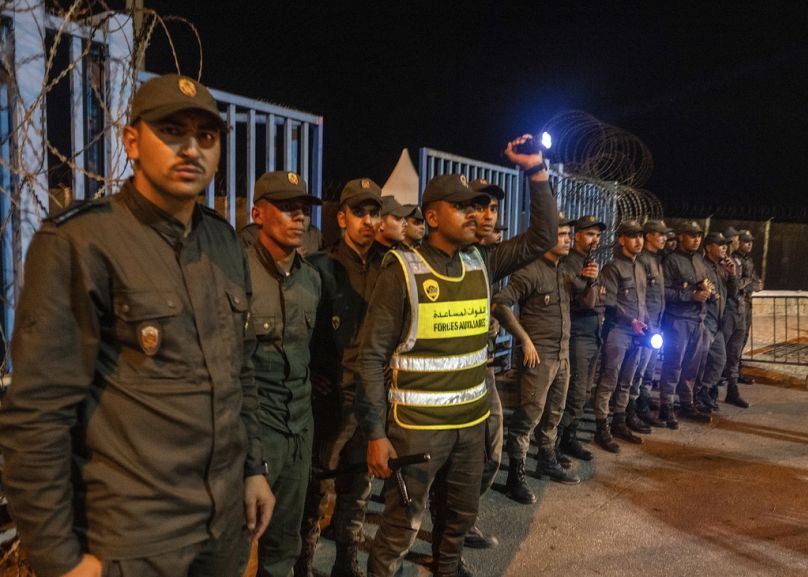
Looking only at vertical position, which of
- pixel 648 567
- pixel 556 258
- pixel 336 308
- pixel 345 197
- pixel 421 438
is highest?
pixel 345 197

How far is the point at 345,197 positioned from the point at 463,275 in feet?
4.08

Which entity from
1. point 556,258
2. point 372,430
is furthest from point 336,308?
point 556,258

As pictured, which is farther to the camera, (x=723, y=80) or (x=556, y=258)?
(x=723, y=80)

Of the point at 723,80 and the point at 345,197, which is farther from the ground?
the point at 723,80

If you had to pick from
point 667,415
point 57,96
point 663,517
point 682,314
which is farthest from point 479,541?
point 682,314

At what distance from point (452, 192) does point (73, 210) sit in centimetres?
187

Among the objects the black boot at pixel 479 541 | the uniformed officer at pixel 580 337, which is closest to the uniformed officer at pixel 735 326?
the uniformed officer at pixel 580 337

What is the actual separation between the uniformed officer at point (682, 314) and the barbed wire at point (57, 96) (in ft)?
19.1

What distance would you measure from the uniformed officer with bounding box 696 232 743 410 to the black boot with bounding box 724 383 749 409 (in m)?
0.33

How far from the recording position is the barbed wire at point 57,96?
287 centimetres

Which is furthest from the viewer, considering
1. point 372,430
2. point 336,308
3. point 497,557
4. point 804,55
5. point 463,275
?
point 804,55

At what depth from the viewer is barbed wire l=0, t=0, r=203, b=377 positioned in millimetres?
2873

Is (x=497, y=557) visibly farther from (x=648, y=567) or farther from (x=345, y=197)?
(x=345, y=197)

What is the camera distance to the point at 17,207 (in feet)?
9.57
